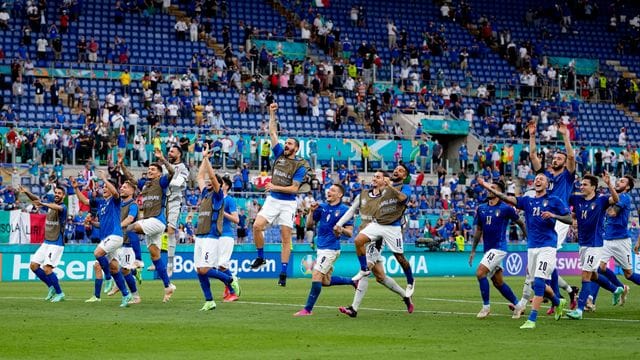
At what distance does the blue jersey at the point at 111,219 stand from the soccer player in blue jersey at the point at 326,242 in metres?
4.18

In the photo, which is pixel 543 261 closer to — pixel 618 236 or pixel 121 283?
pixel 618 236

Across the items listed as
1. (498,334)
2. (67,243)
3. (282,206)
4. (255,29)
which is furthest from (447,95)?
(498,334)

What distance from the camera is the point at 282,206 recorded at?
23781mm

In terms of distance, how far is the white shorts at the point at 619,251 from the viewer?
930 inches

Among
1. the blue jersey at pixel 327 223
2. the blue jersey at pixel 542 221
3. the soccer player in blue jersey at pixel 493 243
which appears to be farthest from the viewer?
the blue jersey at pixel 327 223

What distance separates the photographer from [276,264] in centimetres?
4250

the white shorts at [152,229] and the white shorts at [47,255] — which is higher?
the white shorts at [152,229]

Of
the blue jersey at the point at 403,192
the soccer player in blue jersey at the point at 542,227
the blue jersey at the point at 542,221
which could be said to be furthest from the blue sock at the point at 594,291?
the blue jersey at the point at 403,192

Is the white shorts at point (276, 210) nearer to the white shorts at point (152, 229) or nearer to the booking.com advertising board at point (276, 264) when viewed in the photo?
the white shorts at point (152, 229)

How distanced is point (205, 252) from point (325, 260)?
245cm

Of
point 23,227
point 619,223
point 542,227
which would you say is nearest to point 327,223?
point 542,227

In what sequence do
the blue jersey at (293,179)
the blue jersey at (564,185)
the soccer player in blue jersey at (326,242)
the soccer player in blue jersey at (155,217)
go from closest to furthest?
the soccer player in blue jersey at (326,242) → the blue jersey at (564,185) → the blue jersey at (293,179) → the soccer player in blue jersey at (155,217)

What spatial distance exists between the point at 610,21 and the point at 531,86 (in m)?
11.1

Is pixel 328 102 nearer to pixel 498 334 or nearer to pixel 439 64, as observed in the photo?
pixel 439 64
